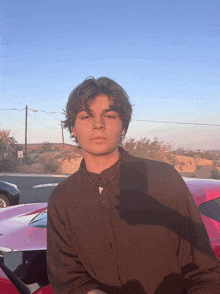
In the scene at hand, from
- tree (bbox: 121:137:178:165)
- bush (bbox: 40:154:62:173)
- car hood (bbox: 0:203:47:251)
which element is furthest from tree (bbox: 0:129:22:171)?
car hood (bbox: 0:203:47:251)

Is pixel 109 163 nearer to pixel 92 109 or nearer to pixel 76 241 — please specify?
pixel 92 109

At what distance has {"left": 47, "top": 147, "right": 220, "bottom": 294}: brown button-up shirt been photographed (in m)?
1.28

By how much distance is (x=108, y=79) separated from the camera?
1.60m

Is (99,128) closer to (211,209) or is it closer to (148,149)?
(211,209)

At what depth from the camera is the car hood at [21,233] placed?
2.09m

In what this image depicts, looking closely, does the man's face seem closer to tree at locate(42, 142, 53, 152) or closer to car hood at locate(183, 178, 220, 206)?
car hood at locate(183, 178, 220, 206)

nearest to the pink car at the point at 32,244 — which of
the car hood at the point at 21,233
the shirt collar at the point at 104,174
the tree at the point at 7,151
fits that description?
the car hood at the point at 21,233

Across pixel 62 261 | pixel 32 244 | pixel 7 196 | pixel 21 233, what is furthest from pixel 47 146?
pixel 62 261

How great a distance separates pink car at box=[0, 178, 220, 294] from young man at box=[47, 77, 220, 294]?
536 millimetres

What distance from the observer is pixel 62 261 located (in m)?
1.32

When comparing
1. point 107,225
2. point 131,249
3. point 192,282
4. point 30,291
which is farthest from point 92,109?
point 30,291

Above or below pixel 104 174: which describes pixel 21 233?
below

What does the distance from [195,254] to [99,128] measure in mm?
736

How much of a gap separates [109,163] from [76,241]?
414 mm
